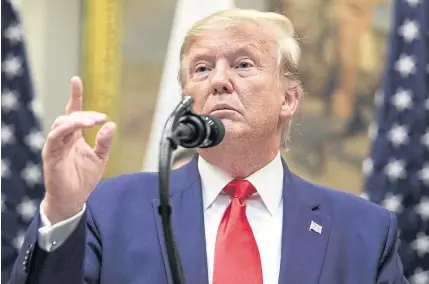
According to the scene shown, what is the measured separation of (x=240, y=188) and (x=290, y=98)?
0.48 metres

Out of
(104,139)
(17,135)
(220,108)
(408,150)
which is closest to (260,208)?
(220,108)


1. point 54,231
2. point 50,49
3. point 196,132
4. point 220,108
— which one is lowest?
point 50,49

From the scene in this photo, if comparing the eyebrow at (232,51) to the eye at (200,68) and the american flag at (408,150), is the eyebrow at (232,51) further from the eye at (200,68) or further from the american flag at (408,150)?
the american flag at (408,150)

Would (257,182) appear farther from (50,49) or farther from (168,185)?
(50,49)

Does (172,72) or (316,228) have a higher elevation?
(316,228)

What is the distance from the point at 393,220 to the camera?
2.72m

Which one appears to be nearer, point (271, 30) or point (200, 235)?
point (200, 235)

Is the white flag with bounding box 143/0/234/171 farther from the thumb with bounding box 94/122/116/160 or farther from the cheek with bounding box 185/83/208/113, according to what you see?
the thumb with bounding box 94/122/116/160

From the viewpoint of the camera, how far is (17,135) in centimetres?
477

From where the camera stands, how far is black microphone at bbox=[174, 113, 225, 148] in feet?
5.73

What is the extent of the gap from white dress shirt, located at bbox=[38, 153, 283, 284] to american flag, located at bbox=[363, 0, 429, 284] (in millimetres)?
2073

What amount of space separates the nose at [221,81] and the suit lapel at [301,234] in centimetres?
41

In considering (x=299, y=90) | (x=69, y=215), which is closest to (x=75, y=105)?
(x=69, y=215)

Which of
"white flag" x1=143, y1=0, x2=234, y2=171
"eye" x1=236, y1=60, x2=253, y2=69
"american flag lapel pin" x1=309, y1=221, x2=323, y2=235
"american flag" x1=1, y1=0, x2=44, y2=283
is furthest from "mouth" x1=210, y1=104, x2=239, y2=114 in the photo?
"white flag" x1=143, y1=0, x2=234, y2=171
